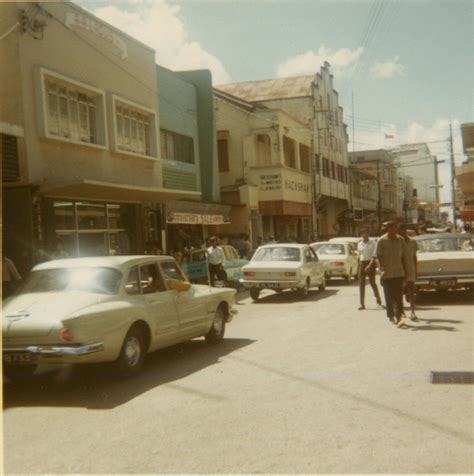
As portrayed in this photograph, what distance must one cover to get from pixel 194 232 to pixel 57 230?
11.2 meters

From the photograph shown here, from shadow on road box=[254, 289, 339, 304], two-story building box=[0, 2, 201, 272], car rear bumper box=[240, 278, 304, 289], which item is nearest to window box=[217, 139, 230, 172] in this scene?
two-story building box=[0, 2, 201, 272]

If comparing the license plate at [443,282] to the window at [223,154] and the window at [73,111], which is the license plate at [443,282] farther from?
the window at [223,154]

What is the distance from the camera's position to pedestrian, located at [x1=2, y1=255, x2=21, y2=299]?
1364cm

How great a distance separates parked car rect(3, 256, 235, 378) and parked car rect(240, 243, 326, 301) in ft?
24.2

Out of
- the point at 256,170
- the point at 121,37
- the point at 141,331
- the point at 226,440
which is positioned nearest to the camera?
the point at 226,440

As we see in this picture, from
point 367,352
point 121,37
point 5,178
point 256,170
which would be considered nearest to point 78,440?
point 367,352

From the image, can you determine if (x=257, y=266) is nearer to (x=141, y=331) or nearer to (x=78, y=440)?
(x=141, y=331)

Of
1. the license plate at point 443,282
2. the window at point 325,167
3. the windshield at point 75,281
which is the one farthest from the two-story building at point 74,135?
the window at point 325,167

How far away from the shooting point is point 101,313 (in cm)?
740

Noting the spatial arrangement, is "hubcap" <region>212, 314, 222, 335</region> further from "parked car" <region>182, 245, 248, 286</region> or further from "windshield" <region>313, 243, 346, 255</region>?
"windshield" <region>313, 243, 346, 255</region>

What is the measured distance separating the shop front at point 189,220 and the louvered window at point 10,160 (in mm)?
8317

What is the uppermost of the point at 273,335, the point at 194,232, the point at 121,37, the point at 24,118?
the point at 121,37

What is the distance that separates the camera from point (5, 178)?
15344 mm

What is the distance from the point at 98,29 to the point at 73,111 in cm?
287
